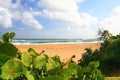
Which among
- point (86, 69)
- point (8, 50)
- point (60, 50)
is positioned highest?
point (8, 50)

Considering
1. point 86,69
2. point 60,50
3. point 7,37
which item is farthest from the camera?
point 60,50

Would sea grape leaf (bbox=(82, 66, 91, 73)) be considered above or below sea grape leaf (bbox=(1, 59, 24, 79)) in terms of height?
below

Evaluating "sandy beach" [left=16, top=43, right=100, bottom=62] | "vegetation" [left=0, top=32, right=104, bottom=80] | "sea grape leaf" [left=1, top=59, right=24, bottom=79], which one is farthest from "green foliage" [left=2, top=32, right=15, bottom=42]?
"sandy beach" [left=16, top=43, right=100, bottom=62]

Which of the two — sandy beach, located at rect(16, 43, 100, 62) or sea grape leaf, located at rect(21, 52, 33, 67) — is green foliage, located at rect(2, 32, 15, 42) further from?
sandy beach, located at rect(16, 43, 100, 62)

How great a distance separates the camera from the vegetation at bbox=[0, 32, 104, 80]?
1009 millimetres

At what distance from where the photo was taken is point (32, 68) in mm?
1300

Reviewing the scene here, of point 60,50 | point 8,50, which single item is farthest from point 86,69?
point 60,50

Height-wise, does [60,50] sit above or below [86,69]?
below

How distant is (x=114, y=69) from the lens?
53.7 feet

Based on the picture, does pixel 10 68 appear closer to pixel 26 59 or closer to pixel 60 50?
pixel 26 59

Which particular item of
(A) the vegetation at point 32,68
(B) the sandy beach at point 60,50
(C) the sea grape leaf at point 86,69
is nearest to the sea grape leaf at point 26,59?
(A) the vegetation at point 32,68

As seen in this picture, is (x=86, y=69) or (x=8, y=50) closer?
(x=8, y=50)

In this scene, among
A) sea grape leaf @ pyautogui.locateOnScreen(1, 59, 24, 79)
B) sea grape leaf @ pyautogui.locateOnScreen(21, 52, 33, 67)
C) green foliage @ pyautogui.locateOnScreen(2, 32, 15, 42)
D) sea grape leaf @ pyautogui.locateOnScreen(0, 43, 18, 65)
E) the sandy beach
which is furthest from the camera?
the sandy beach

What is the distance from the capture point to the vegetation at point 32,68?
3.31 feet
